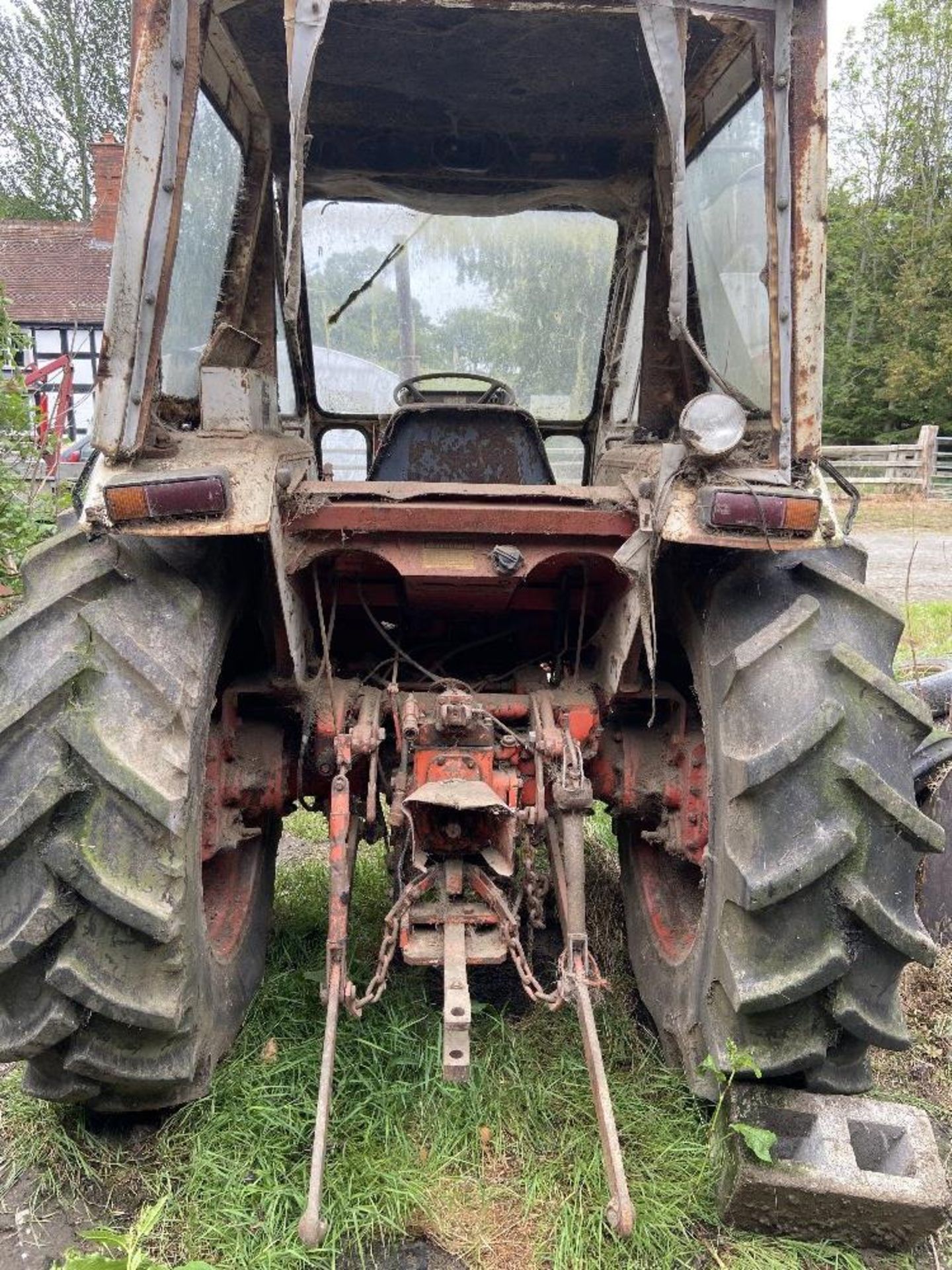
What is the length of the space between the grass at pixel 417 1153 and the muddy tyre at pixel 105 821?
0.69 feet

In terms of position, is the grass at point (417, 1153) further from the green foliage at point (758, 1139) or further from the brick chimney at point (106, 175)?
the brick chimney at point (106, 175)

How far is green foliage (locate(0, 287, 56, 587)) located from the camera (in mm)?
5391

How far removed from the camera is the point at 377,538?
259 cm

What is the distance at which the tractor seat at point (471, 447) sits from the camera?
11.9 ft

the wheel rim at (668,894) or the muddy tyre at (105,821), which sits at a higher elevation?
the muddy tyre at (105,821)

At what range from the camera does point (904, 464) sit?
2106 centimetres

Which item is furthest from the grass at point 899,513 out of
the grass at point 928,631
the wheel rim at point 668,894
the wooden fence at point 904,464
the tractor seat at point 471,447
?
the wheel rim at point 668,894

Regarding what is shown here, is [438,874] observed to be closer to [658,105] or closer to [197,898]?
[197,898]

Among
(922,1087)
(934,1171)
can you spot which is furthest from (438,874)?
(922,1087)

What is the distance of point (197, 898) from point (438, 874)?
60 cm

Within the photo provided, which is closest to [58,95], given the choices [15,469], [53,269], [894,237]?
[53,269]

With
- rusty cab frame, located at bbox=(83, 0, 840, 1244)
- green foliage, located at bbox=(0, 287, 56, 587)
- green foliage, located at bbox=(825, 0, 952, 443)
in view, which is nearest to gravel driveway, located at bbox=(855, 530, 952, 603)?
rusty cab frame, located at bbox=(83, 0, 840, 1244)

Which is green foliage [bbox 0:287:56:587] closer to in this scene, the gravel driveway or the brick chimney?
the gravel driveway

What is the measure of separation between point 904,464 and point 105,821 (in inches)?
844
